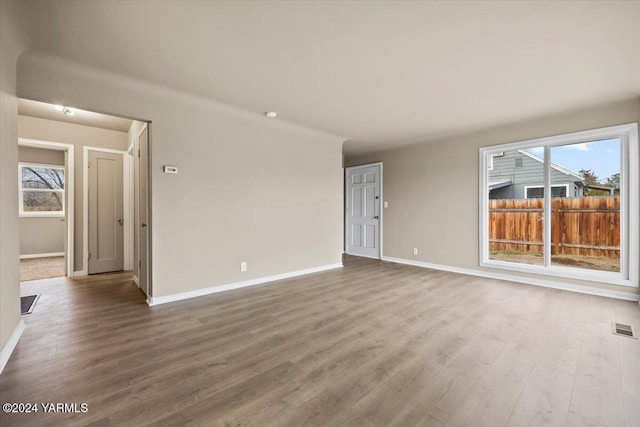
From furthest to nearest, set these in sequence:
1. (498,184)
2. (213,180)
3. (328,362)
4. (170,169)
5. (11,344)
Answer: (498,184)
(213,180)
(170,169)
(11,344)
(328,362)

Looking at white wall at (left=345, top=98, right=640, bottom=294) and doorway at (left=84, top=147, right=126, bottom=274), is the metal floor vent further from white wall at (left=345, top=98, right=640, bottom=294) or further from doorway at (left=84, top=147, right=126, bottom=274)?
doorway at (left=84, top=147, right=126, bottom=274)

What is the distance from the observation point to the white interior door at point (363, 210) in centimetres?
621

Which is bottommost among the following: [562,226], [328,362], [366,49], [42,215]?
[328,362]

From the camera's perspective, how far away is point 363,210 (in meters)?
6.48

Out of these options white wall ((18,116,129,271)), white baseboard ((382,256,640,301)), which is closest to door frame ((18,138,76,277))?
white wall ((18,116,129,271))

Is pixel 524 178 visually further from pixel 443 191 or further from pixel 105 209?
pixel 105 209

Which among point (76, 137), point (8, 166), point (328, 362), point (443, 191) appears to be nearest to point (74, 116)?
point (76, 137)

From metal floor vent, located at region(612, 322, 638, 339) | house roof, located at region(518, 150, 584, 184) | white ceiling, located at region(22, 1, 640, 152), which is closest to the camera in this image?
white ceiling, located at region(22, 1, 640, 152)

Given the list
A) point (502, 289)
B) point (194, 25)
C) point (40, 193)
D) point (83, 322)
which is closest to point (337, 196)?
point (502, 289)

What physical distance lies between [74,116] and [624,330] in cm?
748

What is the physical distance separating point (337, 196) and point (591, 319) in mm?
3820

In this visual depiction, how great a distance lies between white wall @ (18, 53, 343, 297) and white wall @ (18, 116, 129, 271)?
8.05 ft

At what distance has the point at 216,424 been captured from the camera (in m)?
1.41

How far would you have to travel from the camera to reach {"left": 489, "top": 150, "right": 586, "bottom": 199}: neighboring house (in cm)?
394
